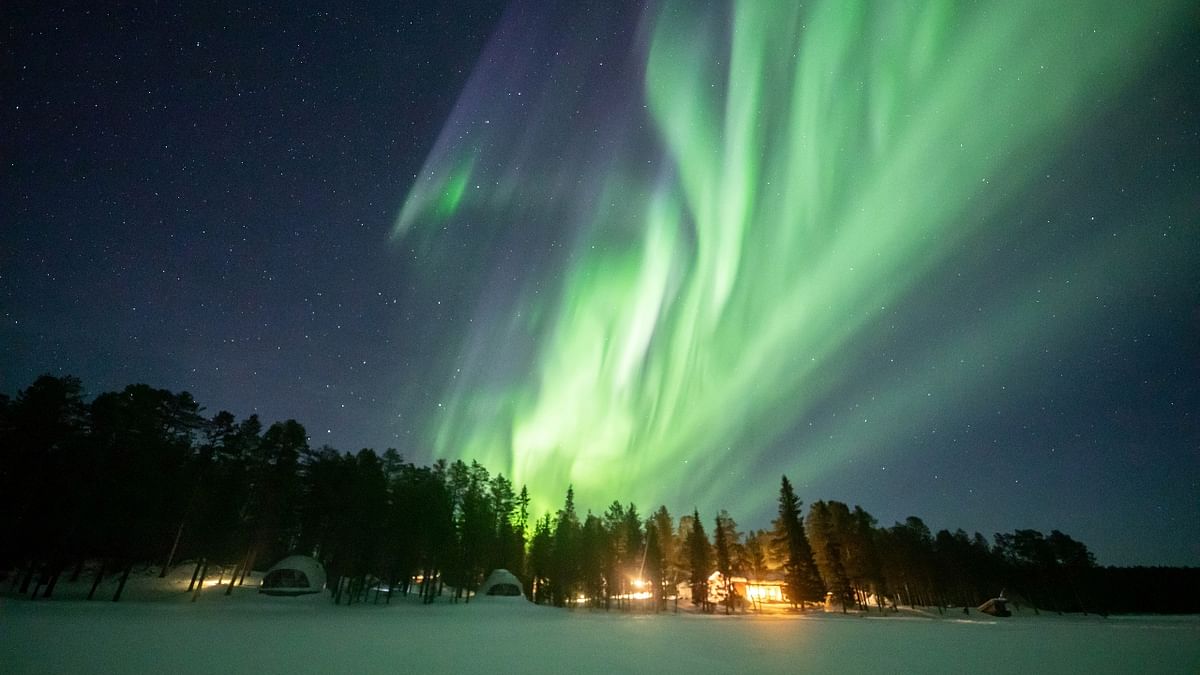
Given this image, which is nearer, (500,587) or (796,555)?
(796,555)

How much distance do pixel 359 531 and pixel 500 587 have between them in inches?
1051

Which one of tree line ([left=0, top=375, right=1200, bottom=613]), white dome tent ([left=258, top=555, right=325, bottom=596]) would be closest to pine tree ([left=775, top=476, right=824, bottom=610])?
tree line ([left=0, top=375, right=1200, bottom=613])

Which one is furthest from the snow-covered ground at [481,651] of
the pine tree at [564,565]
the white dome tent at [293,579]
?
the pine tree at [564,565]

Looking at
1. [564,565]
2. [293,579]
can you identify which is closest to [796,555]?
[564,565]

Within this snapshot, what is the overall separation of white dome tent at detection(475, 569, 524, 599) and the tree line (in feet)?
10.6

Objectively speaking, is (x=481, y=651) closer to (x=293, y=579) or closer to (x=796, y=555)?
(x=293, y=579)

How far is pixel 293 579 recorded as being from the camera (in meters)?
53.1

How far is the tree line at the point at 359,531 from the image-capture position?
126ft

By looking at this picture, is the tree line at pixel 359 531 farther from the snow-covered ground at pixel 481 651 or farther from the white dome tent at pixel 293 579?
the snow-covered ground at pixel 481 651

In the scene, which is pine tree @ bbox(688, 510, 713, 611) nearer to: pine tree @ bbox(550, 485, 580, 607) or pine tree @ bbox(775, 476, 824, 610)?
pine tree @ bbox(775, 476, 824, 610)

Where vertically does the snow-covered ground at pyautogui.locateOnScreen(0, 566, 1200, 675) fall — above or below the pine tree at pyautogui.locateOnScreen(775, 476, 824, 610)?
below

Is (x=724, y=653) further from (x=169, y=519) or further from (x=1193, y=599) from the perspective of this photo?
(x=1193, y=599)

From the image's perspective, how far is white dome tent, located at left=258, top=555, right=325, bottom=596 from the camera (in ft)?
170

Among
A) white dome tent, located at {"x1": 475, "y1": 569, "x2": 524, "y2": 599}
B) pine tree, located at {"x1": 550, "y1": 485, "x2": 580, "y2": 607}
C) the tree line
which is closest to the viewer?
the tree line
